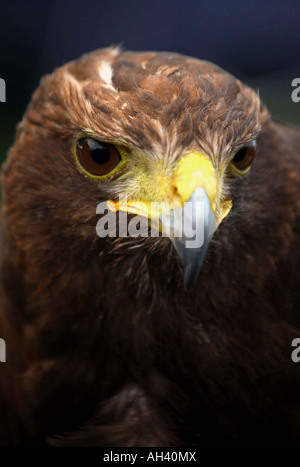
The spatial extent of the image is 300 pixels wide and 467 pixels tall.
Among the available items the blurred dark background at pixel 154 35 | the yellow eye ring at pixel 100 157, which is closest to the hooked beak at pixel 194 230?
the yellow eye ring at pixel 100 157

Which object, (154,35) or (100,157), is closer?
(100,157)

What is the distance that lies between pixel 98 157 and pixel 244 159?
1.35 ft

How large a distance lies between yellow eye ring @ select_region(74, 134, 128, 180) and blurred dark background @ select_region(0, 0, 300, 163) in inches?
72.2

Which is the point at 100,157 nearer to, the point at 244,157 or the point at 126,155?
the point at 126,155

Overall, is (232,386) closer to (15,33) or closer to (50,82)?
(50,82)

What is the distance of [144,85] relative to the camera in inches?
65.9

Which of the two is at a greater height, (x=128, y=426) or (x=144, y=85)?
(x=144, y=85)

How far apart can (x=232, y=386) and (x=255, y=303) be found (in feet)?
0.91

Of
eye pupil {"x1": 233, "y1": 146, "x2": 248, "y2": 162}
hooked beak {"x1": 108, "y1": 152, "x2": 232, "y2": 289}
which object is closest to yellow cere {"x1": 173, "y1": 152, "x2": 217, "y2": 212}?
hooked beak {"x1": 108, "y1": 152, "x2": 232, "y2": 289}

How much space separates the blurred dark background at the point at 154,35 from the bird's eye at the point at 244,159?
1.69 meters

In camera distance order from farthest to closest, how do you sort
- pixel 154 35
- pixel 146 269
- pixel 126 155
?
pixel 154 35 → pixel 146 269 → pixel 126 155

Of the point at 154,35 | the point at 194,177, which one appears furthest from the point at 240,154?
the point at 154,35

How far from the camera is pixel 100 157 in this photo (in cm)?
170
